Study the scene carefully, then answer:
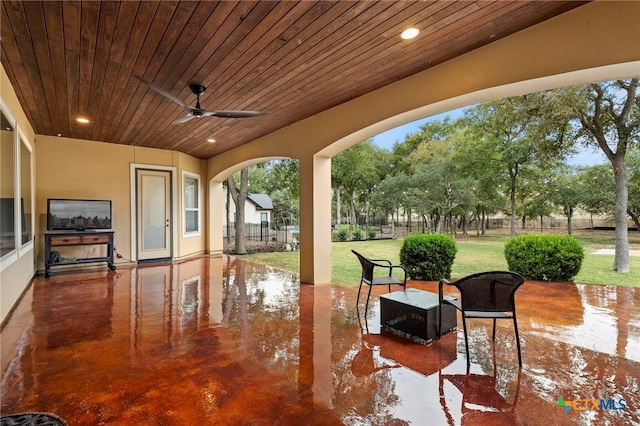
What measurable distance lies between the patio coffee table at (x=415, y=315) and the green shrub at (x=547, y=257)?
3369 mm

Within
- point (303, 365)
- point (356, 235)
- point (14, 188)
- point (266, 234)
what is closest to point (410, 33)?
point (303, 365)

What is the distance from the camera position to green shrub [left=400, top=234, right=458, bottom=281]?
5504 mm

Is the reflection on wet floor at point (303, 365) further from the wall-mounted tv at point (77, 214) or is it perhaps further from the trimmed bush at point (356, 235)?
the trimmed bush at point (356, 235)

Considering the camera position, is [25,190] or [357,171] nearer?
[25,190]

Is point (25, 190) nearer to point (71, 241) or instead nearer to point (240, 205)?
point (71, 241)

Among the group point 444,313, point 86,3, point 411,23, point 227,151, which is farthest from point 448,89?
point 227,151

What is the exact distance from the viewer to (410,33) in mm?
2707

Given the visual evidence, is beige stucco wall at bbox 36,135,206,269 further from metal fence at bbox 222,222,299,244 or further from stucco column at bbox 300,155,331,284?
metal fence at bbox 222,222,299,244

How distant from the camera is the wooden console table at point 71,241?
19.4 ft

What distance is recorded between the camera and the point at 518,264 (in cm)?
570

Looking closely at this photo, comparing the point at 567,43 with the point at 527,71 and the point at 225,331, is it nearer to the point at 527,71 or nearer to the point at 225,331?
the point at 527,71

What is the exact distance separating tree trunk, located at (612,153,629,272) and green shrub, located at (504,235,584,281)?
1.81m
